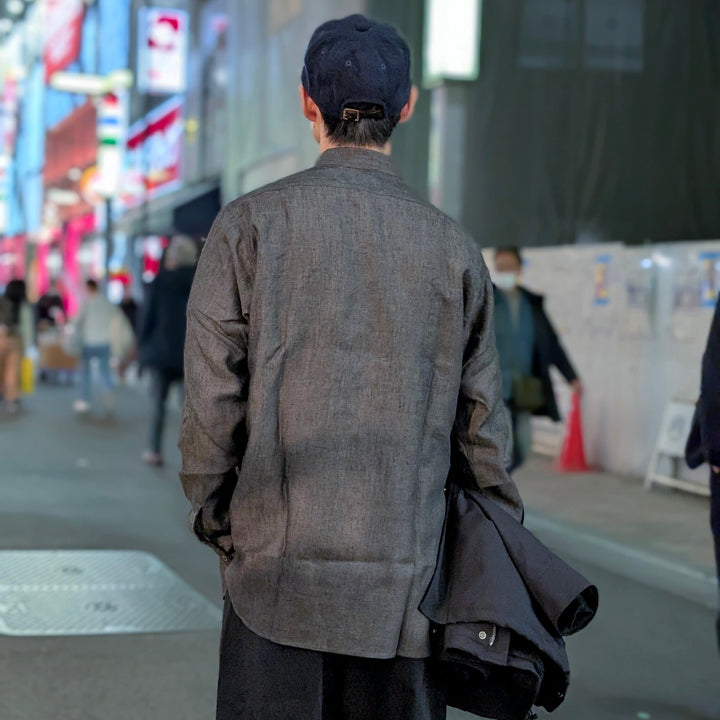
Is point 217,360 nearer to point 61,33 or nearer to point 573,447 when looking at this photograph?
point 573,447

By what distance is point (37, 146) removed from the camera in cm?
6384

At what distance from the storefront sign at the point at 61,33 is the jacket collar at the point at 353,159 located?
165 ft

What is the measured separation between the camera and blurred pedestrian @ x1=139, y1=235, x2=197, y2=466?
11.0m

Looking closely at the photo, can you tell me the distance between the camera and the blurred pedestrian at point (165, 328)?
11008 mm

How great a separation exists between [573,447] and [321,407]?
929 cm

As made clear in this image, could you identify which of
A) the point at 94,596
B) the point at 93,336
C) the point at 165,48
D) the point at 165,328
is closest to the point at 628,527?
the point at 94,596

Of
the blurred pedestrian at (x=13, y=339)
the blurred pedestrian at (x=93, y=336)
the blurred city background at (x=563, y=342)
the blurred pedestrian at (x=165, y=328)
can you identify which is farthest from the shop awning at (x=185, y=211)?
the blurred pedestrian at (x=165, y=328)

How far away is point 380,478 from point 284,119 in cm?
1813

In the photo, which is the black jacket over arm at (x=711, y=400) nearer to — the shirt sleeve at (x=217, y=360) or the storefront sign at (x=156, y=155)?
the shirt sleeve at (x=217, y=360)

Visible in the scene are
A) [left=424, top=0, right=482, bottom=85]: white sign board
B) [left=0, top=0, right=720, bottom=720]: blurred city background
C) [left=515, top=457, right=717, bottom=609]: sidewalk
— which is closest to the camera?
[left=0, top=0, right=720, bottom=720]: blurred city background

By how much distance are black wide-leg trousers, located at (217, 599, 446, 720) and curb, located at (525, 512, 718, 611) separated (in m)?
4.53

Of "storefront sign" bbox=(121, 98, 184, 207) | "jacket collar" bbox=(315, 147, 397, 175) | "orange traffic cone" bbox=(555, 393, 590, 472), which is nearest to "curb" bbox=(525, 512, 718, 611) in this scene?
"orange traffic cone" bbox=(555, 393, 590, 472)

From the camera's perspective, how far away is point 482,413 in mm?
2447

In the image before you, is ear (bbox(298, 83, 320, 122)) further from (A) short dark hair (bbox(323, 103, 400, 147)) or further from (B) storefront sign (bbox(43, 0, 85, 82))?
(B) storefront sign (bbox(43, 0, 85, 82))
